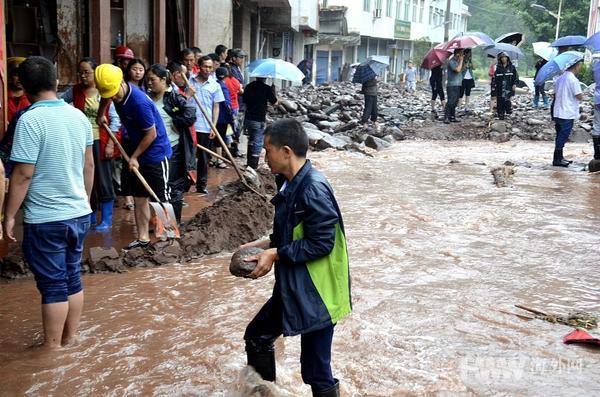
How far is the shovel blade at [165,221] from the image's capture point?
617cm

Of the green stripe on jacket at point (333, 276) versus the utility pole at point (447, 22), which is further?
the utility pole at point (447, 22)

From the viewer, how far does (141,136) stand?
5.78 metres

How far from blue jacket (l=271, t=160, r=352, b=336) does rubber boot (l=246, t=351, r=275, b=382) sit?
1.63 feet

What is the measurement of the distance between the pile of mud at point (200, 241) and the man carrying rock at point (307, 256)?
3.24 meters

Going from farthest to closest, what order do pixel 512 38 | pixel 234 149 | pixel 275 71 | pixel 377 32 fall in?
pixel 377 32
pixel 512 38
pixel 234 149
pixel 275 71

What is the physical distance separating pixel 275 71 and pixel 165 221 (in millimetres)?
5246

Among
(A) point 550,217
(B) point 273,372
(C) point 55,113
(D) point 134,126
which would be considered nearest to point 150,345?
(B) point 273,372

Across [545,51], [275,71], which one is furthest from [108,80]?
[545,51]

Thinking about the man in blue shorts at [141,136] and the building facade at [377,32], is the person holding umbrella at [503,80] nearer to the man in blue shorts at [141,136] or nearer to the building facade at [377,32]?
the man in blue shorts at [141,136]

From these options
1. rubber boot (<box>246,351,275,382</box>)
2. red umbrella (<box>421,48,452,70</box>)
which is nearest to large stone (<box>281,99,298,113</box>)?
red umbrella (<box>421,48,452,70</box>)

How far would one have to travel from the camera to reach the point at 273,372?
346 cm

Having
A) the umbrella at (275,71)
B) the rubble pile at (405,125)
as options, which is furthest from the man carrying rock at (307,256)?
the rubble pile at (405,125)

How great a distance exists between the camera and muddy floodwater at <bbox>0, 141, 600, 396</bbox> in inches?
156

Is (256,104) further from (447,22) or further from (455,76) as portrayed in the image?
(447,22)
